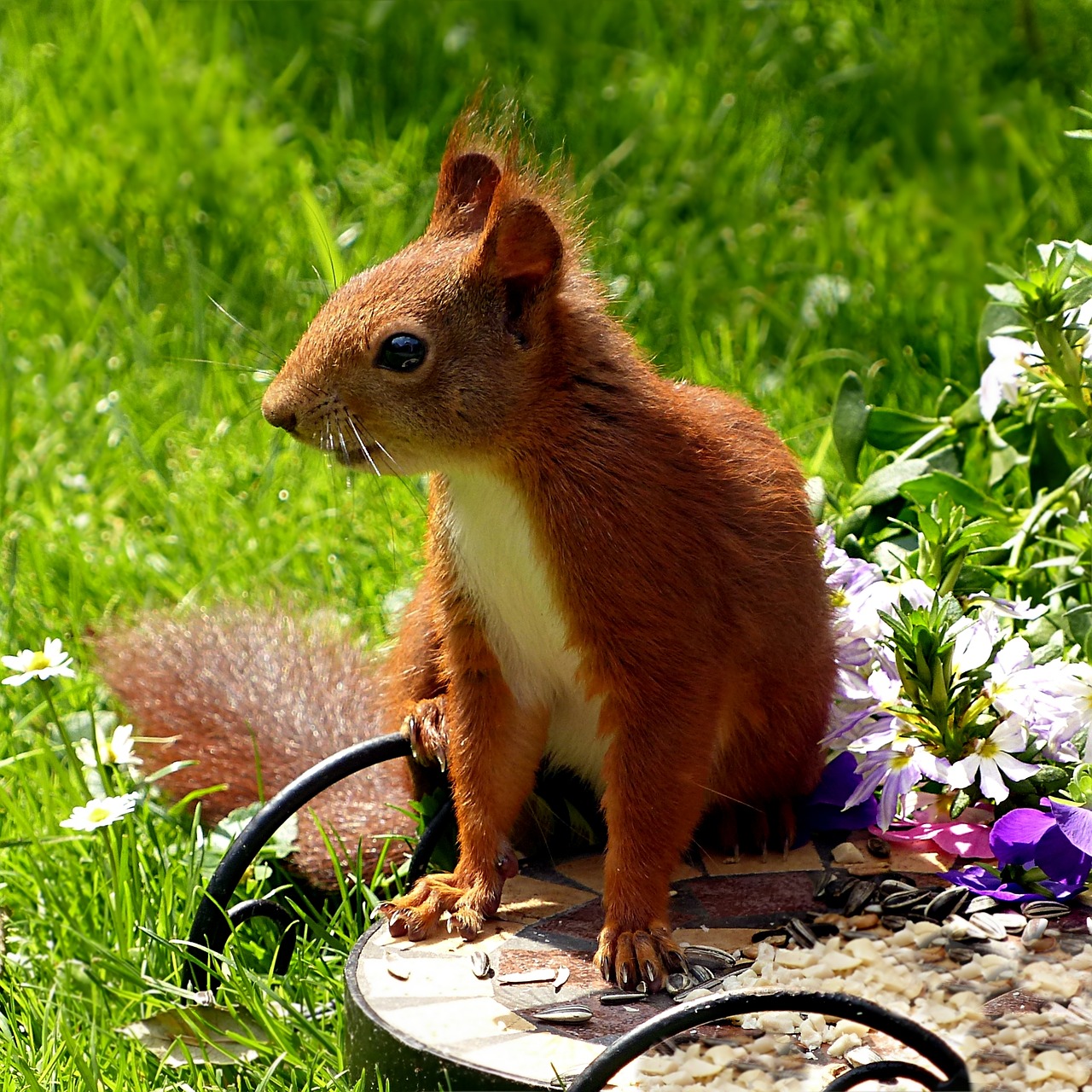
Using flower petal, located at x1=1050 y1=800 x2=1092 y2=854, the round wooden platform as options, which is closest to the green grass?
the round wooden platform

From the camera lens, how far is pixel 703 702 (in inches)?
86.5

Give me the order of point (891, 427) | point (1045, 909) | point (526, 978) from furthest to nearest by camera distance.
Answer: point (891, 427)
point (1045, 909)
point (526, 978)

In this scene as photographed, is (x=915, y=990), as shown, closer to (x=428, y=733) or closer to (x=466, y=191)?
(x=428, y=733)

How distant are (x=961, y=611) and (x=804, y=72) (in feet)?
10.1

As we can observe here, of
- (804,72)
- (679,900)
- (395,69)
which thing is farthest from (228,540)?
(804,72)

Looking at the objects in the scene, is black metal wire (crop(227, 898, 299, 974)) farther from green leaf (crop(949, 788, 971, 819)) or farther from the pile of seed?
green leaf (crop(949, 788, 971, 819))

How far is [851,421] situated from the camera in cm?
303

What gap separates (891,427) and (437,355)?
1.31 m

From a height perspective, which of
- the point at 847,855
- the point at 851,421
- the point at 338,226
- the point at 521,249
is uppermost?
the point at 521,249

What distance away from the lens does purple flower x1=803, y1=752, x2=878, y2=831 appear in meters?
2.51

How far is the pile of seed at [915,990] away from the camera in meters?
1.88

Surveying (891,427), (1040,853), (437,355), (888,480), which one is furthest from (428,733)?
(891,427)

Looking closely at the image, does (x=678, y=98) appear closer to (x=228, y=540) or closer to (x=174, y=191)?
(x=174, y=191)

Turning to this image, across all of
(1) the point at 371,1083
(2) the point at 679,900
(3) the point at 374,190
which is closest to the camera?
(1) the point at 371,1083
